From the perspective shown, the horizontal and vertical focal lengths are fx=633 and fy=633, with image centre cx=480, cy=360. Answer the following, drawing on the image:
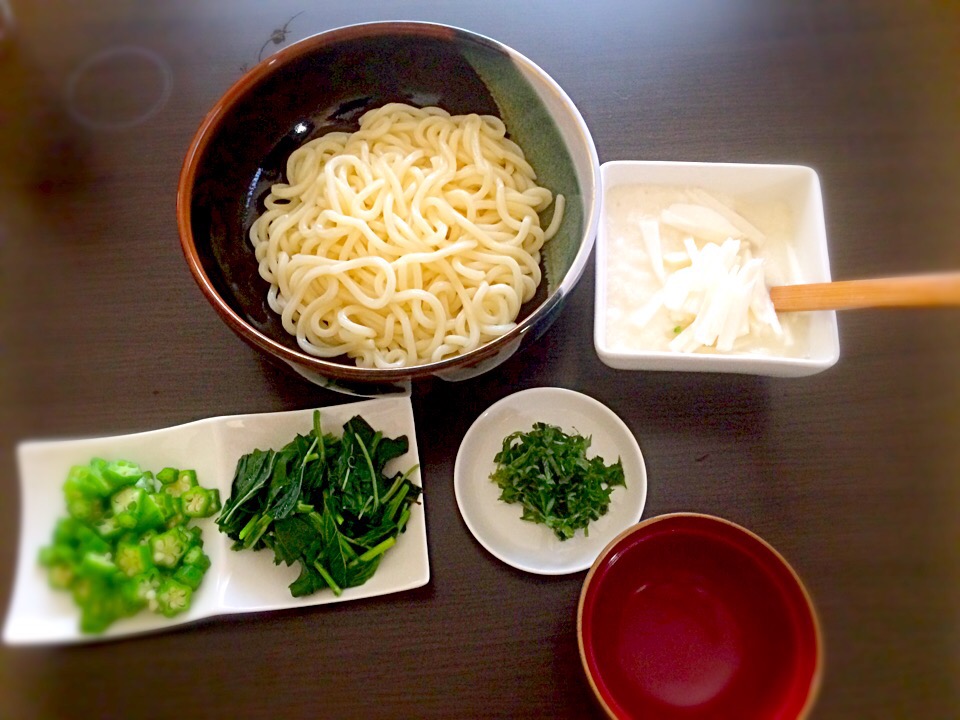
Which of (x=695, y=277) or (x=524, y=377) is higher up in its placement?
(x=695, y=277)

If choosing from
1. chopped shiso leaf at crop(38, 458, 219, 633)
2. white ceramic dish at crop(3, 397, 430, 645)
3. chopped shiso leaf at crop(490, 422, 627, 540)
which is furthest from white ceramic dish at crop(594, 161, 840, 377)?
chopped shiso leaf at crop(38, 458, 219, 633)

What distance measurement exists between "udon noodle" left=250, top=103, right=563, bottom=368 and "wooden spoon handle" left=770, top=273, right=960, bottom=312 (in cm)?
33

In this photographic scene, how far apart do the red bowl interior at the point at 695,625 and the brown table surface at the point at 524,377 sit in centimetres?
5

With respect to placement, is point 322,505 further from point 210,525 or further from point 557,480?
point 557,480

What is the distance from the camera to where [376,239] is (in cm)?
87

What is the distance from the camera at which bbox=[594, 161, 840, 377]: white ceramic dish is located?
0.82 metres

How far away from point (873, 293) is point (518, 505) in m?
0.50

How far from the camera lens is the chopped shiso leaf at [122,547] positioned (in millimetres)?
688

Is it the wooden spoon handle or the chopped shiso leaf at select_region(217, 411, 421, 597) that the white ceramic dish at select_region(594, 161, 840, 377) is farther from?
the chopped shiso leaf at select_region(217, 411, 421, 597)

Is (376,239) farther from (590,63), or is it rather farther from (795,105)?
(795,105)

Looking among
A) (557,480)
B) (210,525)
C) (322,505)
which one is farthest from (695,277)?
(210,525)

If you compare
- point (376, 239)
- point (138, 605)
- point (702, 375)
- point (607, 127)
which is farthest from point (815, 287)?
point (138, 605)

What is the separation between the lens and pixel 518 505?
857 millimetres

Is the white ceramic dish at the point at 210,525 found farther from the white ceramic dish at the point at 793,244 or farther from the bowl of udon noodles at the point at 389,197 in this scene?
the white ceramic dish at the point at 793,244
